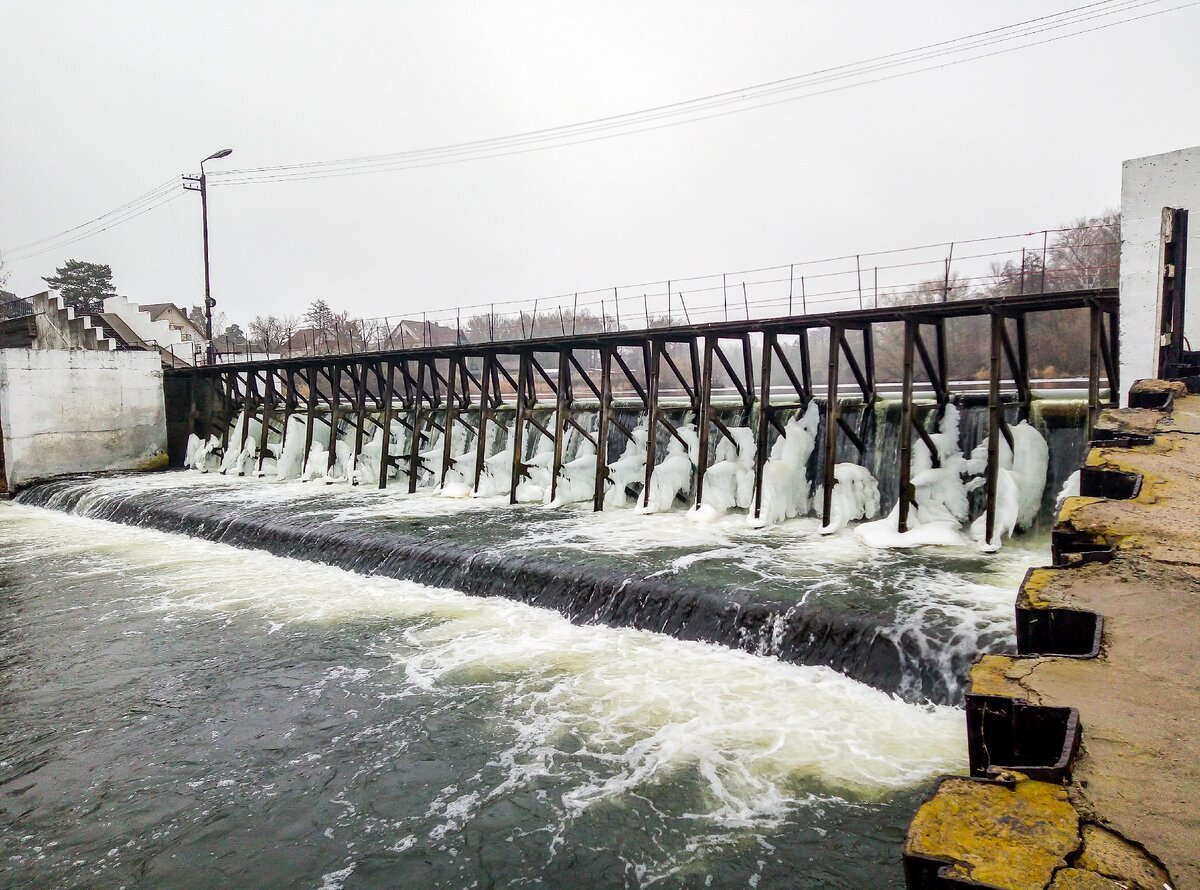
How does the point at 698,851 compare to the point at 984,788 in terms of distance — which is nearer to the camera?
the point at 984,788

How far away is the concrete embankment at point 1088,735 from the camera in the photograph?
6.59ft

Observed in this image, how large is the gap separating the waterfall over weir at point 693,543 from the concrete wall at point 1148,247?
2412mm

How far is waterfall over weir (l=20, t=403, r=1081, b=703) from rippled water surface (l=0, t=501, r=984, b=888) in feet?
1.68

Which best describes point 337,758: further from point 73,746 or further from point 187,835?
point 73,746

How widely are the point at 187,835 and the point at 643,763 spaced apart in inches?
124

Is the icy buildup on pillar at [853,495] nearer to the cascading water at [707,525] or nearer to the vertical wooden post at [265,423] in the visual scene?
the cascading water at [707,525]

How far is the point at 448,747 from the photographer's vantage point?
248 inches

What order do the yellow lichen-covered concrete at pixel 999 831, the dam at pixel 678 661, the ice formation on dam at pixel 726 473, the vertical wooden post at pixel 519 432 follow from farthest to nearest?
the vertical wooden post at pixel 519 432 → the ice formation on dam at pixel 726 473 → the dam at pixel 678 661 → the yellow lichen-covered concrete at pixel 999 831

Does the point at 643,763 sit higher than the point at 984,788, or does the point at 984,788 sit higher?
the point at 984,788

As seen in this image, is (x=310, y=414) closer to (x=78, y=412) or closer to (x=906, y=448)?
(x=78, y=412)

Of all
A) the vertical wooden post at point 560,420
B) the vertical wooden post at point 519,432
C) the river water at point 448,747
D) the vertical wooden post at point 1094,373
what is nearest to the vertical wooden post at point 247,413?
the vertical wooden post at point 519,432

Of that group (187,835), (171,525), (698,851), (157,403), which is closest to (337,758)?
(187,835)

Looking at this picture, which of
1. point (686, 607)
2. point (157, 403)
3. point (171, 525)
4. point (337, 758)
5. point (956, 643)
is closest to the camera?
point (337, 758)

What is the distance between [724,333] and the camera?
14.6m
